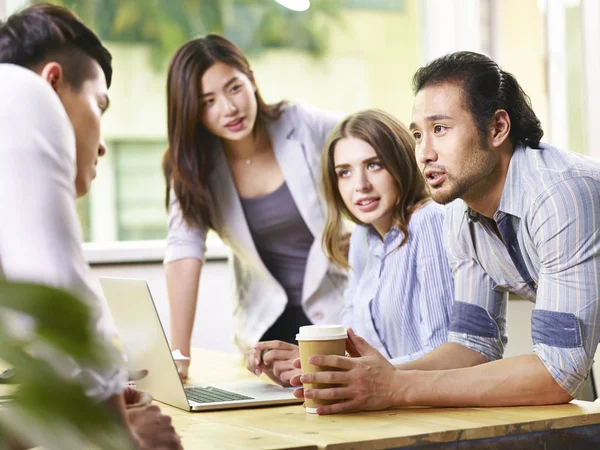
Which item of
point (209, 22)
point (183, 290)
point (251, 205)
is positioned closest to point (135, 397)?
point (183, 290)

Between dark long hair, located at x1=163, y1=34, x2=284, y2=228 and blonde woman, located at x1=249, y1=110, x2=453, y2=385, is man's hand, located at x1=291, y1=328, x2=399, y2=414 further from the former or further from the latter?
dark long hair, located at x1=163, y1=34, x2=284, y2=228

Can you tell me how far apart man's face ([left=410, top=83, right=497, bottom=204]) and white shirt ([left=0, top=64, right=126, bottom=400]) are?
92cm

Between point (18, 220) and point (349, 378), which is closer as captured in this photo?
point (18, 220)

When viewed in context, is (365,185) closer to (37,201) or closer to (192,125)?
(192,125)

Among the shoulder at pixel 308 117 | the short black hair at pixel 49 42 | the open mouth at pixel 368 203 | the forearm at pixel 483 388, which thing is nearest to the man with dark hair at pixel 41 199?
the short black hair at pixel 49 42

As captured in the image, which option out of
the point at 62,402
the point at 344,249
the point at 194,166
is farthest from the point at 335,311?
the point at 62,402

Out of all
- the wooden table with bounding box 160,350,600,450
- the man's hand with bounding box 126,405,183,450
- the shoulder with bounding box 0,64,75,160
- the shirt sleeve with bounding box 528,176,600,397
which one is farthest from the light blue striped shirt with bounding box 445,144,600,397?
the shoulder with bounding box 0,64,75,160

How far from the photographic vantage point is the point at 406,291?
2.03 metres

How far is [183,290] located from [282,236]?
0.36 metres

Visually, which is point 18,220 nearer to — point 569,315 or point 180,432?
point 180,432

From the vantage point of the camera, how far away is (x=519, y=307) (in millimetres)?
2854

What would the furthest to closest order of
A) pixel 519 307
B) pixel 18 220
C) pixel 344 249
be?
1. pixel 519 307
2. pixel 344 249
3. pixel 18 220

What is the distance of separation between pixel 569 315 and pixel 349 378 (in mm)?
388

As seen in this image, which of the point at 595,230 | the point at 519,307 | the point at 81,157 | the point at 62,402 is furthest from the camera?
the point at 519,307
